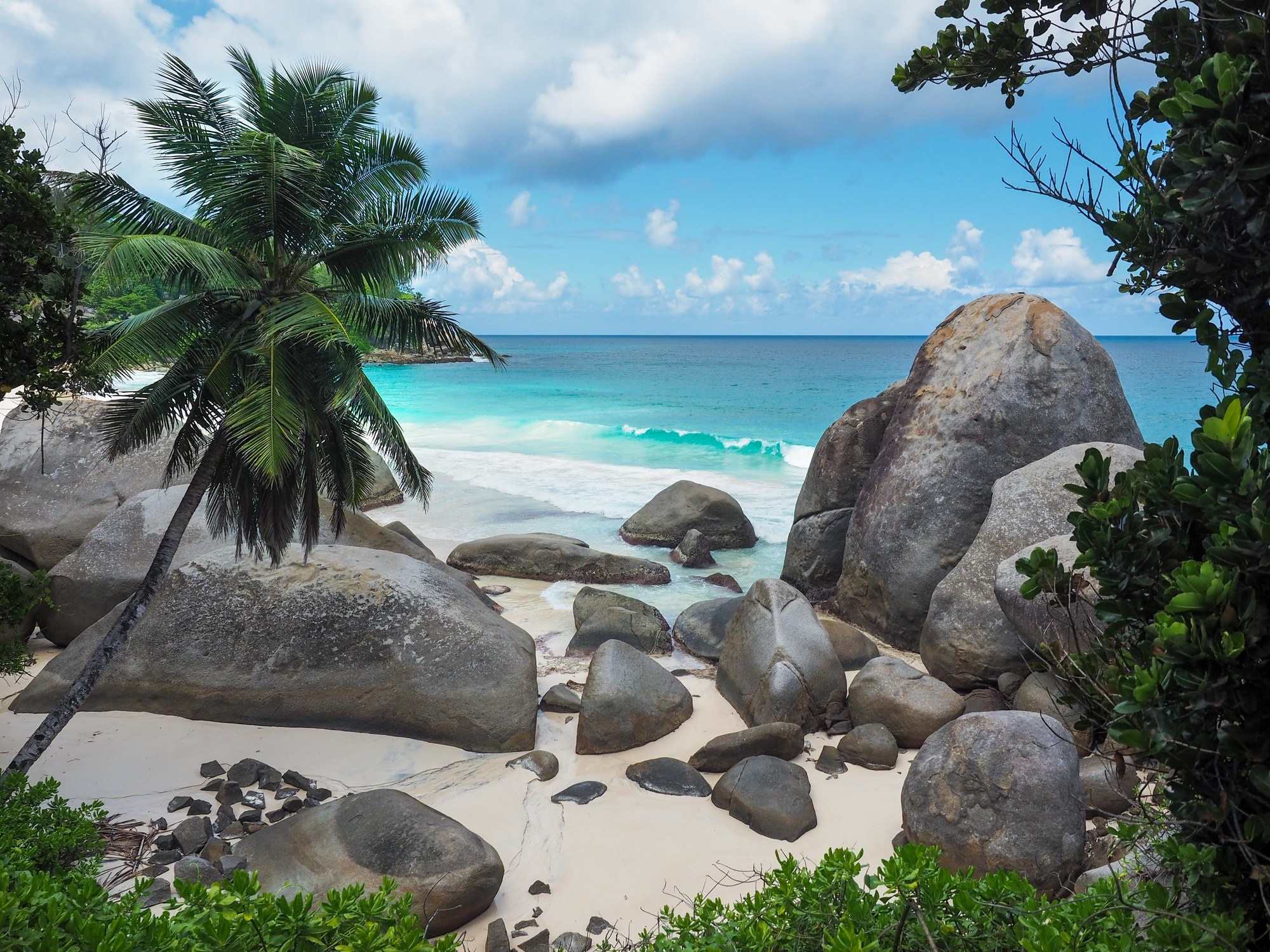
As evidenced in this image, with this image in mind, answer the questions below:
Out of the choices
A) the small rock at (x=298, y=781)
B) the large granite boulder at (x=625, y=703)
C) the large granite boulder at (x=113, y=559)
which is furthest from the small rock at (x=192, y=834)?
the large granite boulder at (x=113, y=559)

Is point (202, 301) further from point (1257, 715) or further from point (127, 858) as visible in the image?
point (1257, 715)

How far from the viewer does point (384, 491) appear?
21891 mm

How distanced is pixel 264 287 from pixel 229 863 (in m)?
5.55

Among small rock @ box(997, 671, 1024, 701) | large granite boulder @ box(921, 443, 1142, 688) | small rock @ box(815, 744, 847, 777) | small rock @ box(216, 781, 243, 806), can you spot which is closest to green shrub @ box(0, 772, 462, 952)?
small rock @ box(216, 781, 243, 806)

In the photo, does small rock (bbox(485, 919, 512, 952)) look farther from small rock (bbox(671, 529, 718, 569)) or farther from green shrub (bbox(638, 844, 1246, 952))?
small rock (bbox(671, 529, 718, 569))

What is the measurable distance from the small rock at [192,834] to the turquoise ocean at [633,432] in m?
7.81

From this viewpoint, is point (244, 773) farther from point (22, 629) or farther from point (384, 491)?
point (384, 491)

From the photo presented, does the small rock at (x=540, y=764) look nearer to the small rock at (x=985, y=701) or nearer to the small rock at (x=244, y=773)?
the small rock at (x=244, y=773)

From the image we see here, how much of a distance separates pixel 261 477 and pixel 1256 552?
8674mm

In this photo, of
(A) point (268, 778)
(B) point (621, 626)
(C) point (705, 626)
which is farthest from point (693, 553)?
(A) point (268, 778)

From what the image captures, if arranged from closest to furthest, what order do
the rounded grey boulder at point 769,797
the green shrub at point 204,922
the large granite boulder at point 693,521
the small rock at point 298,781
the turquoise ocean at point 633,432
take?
the green shrub at point 204,922 → the rounded grey boulder at point 769,797 → the small rock at point 298,781 → the large granite boulder at point 693,521 → the turquoise ocean at point 633,432

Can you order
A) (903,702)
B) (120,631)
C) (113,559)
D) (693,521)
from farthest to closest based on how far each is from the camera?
(693,521), (113,559), (903,702), (120,631)

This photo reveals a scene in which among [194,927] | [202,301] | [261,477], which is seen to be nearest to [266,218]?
[202,301]

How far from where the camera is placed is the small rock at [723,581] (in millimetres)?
15555
